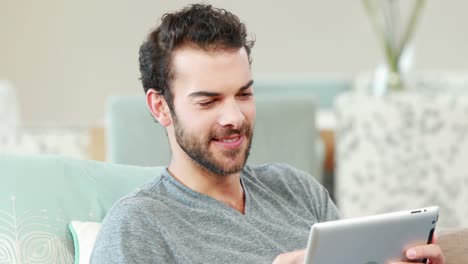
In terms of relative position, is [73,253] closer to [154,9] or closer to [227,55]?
[227,55]

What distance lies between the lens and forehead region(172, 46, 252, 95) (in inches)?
62.9

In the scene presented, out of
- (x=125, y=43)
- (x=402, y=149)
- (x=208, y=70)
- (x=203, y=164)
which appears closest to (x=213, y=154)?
(x=203, y=164)

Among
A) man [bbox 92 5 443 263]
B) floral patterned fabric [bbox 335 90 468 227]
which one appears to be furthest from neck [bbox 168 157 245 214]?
floral patterned fabric [bbox 335 90 468 227]

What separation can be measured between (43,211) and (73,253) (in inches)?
3.5

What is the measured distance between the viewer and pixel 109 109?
8.62 ft

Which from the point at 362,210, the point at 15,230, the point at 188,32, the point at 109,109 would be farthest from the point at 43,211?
the point at 362,210

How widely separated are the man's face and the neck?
0.02m

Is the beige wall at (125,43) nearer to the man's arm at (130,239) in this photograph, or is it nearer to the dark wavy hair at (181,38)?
the dark wavy hair at (181,38)

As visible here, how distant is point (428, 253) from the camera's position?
4.90 ft

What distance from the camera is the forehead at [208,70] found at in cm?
160

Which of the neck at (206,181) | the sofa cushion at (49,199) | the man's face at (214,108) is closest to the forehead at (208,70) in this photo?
the man's face at (214,108)

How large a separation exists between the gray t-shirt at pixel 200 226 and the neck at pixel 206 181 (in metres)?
0.02

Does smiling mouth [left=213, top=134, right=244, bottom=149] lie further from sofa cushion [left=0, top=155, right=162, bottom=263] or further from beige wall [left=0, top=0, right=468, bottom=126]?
beige wall [left=0, top=0, right=468, bottom=126]

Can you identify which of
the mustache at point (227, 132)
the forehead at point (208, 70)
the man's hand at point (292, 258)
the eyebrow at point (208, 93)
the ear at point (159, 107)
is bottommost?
the man's hand at point (292, 258)
